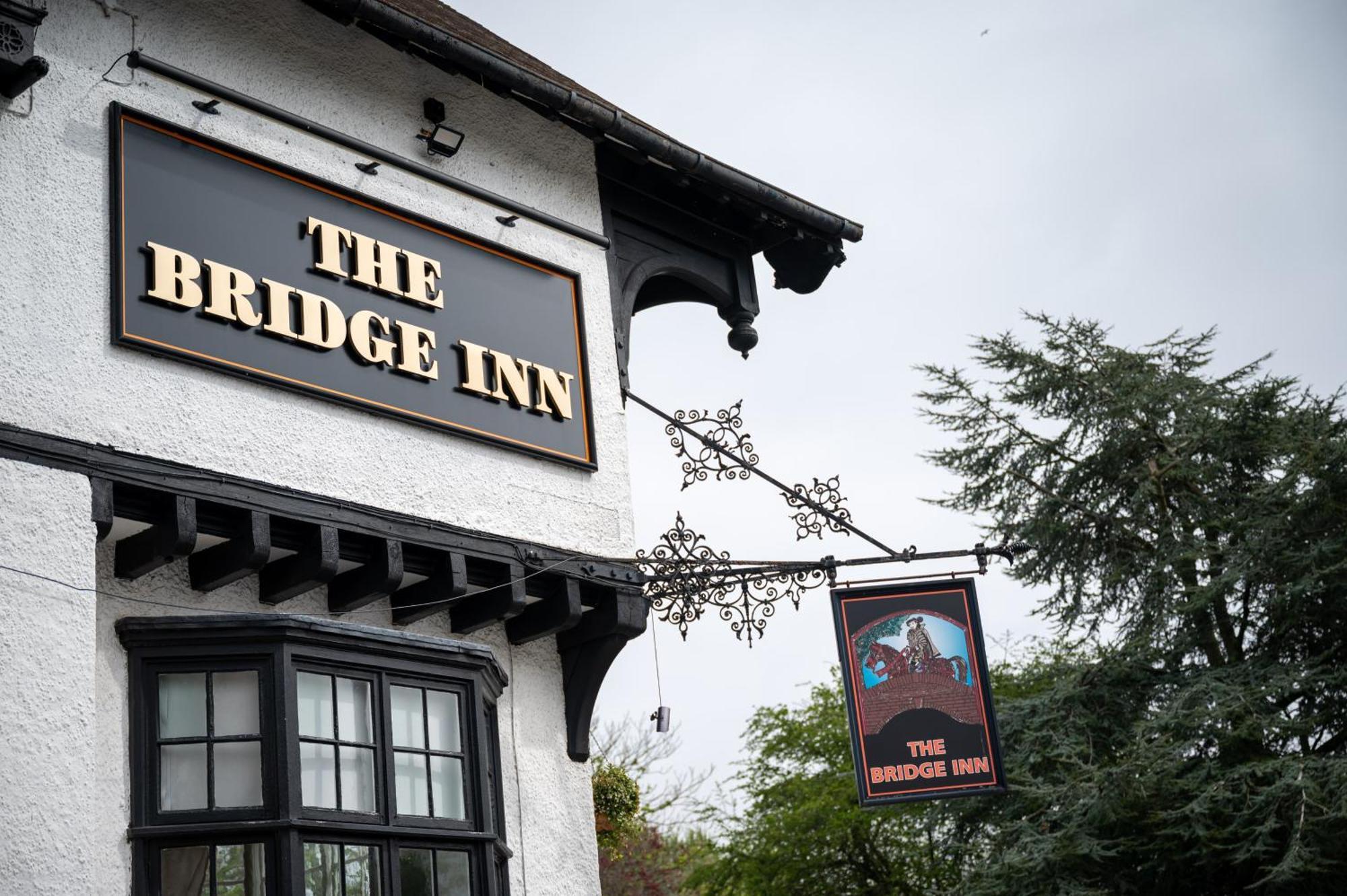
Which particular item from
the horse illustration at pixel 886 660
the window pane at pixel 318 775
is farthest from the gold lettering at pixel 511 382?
the horse illustration at pixel 886 660

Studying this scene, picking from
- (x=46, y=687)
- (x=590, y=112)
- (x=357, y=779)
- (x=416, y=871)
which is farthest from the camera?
(x=590, y=112)

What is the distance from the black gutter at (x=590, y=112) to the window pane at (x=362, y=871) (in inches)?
196

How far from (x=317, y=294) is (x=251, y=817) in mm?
3151

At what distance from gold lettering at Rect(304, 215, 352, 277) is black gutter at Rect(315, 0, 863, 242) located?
4.26ft

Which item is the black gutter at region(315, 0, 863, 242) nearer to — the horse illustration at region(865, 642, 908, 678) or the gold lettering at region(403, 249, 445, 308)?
the gold lettering at region(403, 249, 445, 308)

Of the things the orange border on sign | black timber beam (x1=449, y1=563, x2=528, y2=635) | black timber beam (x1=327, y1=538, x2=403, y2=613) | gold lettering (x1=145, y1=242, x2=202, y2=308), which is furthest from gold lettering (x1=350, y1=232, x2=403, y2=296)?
the orange border on sign

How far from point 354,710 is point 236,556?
1175mm

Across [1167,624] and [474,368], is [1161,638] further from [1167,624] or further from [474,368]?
[474,368]

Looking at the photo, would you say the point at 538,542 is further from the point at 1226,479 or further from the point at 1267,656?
the point at 1226,479

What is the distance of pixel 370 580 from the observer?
9008mm

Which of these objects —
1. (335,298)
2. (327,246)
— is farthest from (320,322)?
(327,246)

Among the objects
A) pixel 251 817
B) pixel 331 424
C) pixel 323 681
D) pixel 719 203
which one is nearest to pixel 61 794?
pixel 251 817

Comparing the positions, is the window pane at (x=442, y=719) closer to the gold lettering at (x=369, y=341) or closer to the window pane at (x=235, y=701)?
the window pane at (x=235, y=701)

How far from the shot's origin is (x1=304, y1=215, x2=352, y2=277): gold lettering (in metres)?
9.48
